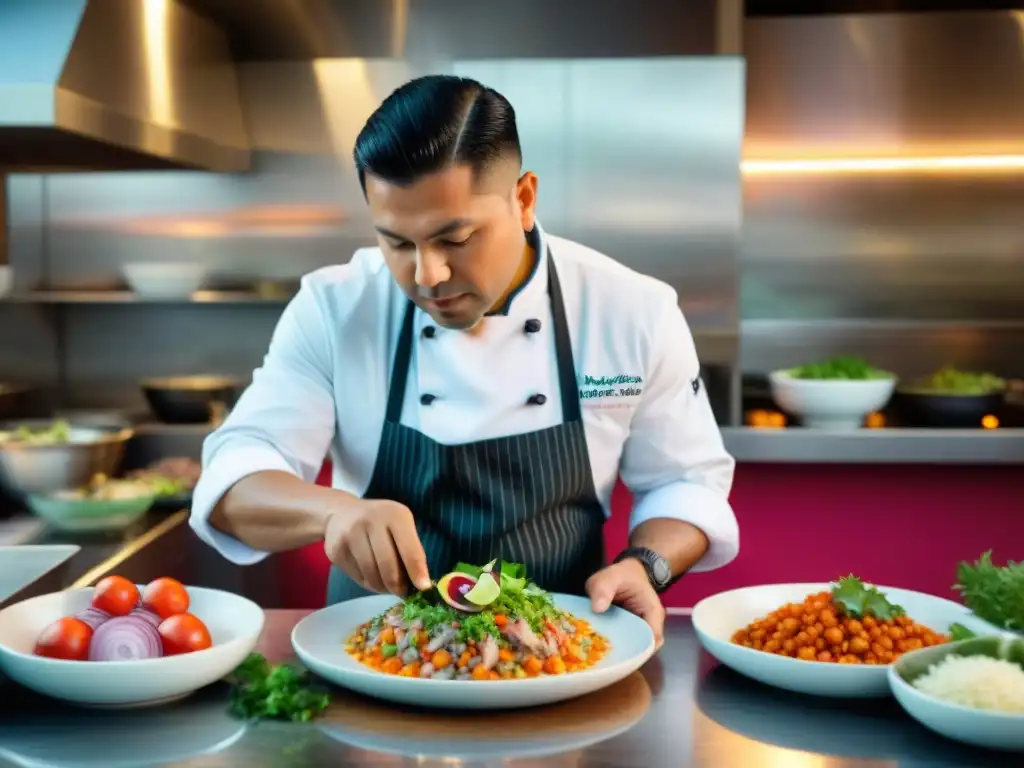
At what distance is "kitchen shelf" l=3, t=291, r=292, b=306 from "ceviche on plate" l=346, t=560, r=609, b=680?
263cm

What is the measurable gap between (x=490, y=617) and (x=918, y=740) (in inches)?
22.7

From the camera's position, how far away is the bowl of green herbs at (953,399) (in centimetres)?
401

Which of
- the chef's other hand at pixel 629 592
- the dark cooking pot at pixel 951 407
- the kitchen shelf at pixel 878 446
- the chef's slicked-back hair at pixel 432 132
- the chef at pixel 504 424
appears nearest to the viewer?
the chef's slicked-back hair at pixel 432 132

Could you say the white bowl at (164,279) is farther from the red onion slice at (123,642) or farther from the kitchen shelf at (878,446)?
the red onion slice at (123,642)

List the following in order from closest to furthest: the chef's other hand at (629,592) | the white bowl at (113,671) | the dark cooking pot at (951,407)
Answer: the white bowl at (113,671) < the chef's other hand at (629,592) < the dark cooking pot at (951,407)

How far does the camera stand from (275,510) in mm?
1952

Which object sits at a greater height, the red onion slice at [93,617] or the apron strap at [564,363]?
the apron strap at [564,363]

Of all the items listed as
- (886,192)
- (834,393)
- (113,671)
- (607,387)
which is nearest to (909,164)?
(886,192)

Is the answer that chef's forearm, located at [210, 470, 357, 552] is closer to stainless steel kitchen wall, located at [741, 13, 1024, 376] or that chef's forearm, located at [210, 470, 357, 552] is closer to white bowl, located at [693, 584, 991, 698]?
white bowl, located at [693, 584, 991, 698]

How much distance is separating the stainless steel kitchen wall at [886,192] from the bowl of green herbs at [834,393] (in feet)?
1.75

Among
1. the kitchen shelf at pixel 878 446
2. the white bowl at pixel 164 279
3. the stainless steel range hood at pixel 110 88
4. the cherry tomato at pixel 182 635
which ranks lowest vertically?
the kitchen shelf at pixel 878 446

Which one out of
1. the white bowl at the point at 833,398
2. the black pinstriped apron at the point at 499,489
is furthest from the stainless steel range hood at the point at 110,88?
the white bowl at the point at 833,398

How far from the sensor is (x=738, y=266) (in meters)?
4.26

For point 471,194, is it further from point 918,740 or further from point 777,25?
point 777,25
